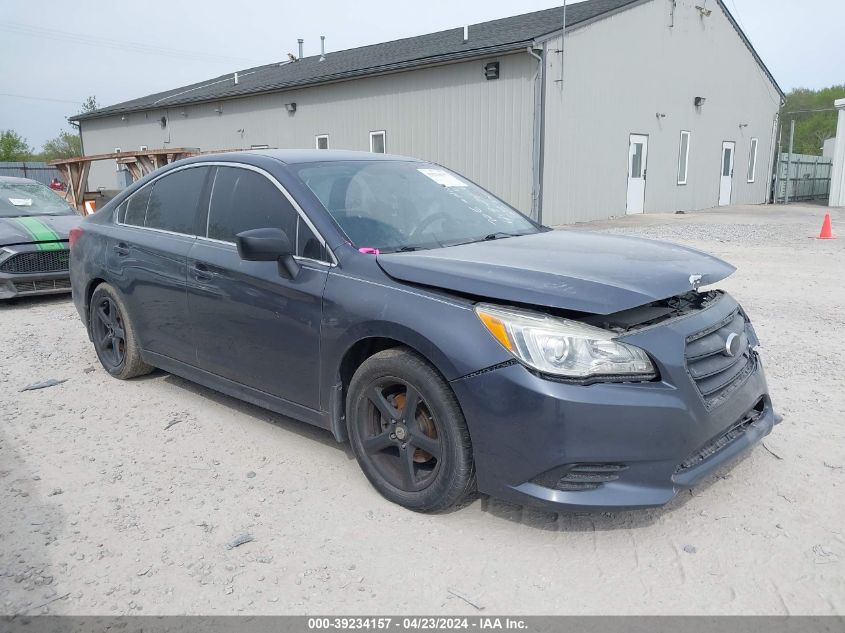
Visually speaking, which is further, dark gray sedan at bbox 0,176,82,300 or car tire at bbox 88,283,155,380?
dark gray sedan at bbox 0,176,82,300

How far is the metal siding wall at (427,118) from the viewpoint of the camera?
1579 centimetres

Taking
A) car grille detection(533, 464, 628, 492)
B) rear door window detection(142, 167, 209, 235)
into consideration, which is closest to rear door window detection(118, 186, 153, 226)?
rear door window detection(142, 167, 209, 235)

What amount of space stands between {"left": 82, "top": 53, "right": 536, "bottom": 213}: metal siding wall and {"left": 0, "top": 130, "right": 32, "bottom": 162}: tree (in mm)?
45129

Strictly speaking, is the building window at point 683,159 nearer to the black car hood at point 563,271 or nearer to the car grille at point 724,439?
the black car hood at point 563,271

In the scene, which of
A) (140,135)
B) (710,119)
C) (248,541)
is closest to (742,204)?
(710,119)

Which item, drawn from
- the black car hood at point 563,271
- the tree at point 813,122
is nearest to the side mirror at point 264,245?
the black car hood at point 563,271

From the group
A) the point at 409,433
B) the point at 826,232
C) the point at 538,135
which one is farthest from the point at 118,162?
the point at 409,433

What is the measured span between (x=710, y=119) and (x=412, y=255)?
→ 2290 centimetres

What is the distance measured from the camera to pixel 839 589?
95.8 inches

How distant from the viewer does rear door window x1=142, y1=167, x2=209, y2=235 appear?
4.20m

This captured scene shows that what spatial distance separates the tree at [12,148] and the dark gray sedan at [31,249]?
2339 inches

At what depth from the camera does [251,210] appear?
3777 millimetres

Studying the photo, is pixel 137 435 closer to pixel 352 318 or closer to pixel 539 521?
pixel 352 318

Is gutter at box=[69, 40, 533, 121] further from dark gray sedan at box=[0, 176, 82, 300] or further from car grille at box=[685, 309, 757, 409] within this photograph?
car grille at box=[685, 309, 757, 409]
